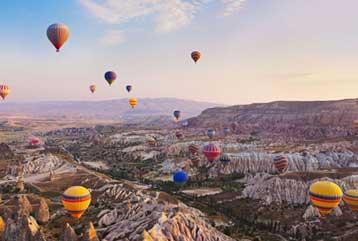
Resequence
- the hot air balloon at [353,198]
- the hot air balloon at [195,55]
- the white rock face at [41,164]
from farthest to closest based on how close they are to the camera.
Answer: the white rock face at [41,164], the hot air balloon at [195,55], the hot air balloon at [353,198]

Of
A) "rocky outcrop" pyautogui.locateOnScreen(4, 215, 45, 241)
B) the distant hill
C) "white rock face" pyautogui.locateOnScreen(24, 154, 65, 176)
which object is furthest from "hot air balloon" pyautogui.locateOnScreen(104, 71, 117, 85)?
the distant hill

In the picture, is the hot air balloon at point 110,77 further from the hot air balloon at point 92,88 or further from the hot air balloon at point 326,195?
the hot air balloon at point 326,195

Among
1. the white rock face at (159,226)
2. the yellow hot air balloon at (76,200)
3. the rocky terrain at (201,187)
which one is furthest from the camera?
the yellow hot air balloon at (76,200)

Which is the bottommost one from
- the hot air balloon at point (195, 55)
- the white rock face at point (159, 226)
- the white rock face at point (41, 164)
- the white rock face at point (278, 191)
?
the white rock face at point (41, 164)

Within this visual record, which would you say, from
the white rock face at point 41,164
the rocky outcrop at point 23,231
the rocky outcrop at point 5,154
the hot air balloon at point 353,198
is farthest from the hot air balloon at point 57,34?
the rocky outcrop at point 5,154

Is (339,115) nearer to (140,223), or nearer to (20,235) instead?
(140,223)

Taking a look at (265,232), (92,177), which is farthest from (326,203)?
(92,177)

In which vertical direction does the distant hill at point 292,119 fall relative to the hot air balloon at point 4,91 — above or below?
below
